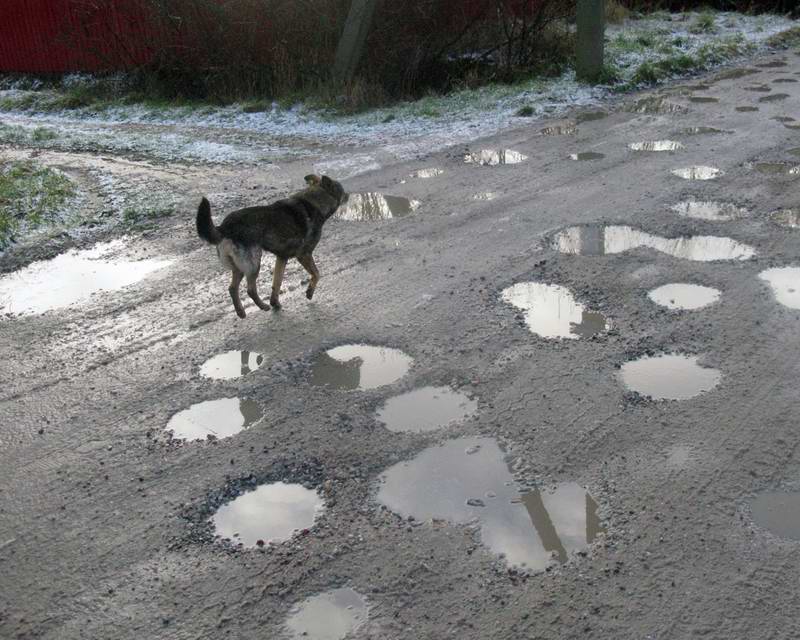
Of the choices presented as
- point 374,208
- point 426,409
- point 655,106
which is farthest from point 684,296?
point 655,106

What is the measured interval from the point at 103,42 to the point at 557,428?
15.8 m

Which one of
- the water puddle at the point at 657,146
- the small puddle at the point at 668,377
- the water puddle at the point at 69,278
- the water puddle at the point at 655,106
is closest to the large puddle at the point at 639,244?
the small puddle at the point at 668,377

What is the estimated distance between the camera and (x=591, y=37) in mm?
13492

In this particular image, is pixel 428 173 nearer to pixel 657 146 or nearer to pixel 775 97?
pixel 657 146

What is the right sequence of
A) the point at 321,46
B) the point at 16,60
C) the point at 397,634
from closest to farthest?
the point at 397,634, the point at 321,46, the point at 16,60

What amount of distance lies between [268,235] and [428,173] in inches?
154

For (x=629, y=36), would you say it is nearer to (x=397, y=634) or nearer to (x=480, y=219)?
(x=480, y=219)

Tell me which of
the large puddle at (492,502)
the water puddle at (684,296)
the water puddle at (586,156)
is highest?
the water puddle at (586,156)

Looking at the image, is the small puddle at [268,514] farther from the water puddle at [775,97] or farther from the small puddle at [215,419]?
the water puddle at [775,97]

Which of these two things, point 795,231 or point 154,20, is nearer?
point 795,231

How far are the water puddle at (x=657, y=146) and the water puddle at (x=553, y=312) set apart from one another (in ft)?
14.3

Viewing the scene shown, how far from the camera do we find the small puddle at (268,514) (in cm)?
386

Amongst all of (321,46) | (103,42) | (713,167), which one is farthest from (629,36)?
(103,42)

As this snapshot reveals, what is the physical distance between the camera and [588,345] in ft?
17.6
